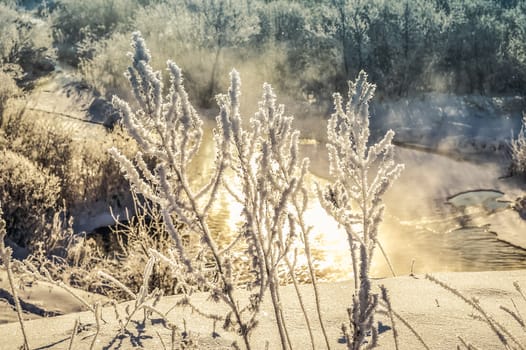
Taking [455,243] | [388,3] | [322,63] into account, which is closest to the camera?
[455,243]

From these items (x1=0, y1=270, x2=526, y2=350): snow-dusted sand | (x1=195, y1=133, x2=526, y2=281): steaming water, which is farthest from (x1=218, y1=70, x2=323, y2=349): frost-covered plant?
(x1=195, y1=133, x2=526, y2=281): steaming water

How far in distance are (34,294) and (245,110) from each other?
8.44m

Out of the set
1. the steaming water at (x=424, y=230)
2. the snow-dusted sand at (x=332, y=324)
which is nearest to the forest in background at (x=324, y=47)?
the steaming water at (x=424, y=230)

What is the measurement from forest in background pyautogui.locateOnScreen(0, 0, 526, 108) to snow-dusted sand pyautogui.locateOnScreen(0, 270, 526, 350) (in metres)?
9.39

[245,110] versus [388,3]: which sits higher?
[388,3]

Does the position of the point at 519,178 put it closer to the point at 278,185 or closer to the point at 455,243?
the point at 455,243

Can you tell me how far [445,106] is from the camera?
39.8ft

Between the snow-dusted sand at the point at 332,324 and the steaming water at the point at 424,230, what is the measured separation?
7.16 feet

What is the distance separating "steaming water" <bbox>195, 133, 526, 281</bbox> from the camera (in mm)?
6109

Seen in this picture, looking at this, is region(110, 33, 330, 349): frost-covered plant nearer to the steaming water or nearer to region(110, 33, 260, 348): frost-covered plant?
Result: region(110, 33, 260, 348): frost-covered plant

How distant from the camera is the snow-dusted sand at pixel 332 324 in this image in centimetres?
281

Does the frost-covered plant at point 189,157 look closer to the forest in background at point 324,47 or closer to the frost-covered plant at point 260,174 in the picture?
the frost-covered plant at point 260,174

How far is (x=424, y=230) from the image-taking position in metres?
7.25

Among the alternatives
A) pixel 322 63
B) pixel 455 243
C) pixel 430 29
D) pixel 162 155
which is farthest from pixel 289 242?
pixel 430 29
